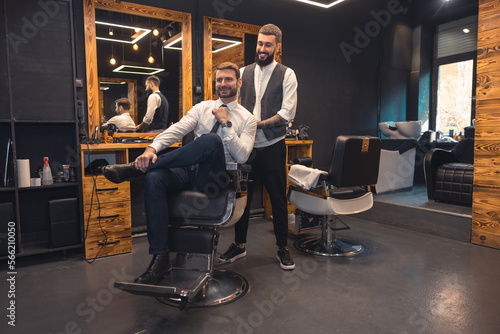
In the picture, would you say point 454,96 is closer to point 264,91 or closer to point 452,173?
point 452,173

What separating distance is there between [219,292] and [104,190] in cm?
131

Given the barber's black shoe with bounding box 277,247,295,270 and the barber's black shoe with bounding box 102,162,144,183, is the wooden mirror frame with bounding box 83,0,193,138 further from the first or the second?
the barber's black shoe with bounding box 277,247,295,270

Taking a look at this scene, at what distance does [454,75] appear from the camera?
5578 millimetres

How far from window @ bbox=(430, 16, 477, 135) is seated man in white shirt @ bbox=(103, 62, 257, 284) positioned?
191 inches

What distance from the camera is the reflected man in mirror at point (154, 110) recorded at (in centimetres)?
341

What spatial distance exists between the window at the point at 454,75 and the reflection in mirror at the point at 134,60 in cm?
439

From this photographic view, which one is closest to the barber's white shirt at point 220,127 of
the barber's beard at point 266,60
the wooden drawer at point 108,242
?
the barber's beard at point 266,60

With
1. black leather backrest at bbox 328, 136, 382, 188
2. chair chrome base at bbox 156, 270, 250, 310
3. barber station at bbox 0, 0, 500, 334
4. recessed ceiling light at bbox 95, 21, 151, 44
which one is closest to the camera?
barber station at bbox 0, 0, 500, 334

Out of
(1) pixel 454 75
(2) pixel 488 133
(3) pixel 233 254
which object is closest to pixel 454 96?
(1) pixel 454 75

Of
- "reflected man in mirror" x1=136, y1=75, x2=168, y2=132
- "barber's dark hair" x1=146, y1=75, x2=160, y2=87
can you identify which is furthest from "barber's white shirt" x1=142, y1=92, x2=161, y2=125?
"barber's dark hair" x1=146, y1=75, x2=160, y2=87

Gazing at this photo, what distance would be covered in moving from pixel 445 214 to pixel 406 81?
10.4ft

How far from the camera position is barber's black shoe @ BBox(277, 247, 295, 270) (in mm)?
2380

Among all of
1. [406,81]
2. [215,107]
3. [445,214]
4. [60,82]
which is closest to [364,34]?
[406,81]

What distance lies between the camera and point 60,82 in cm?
263
